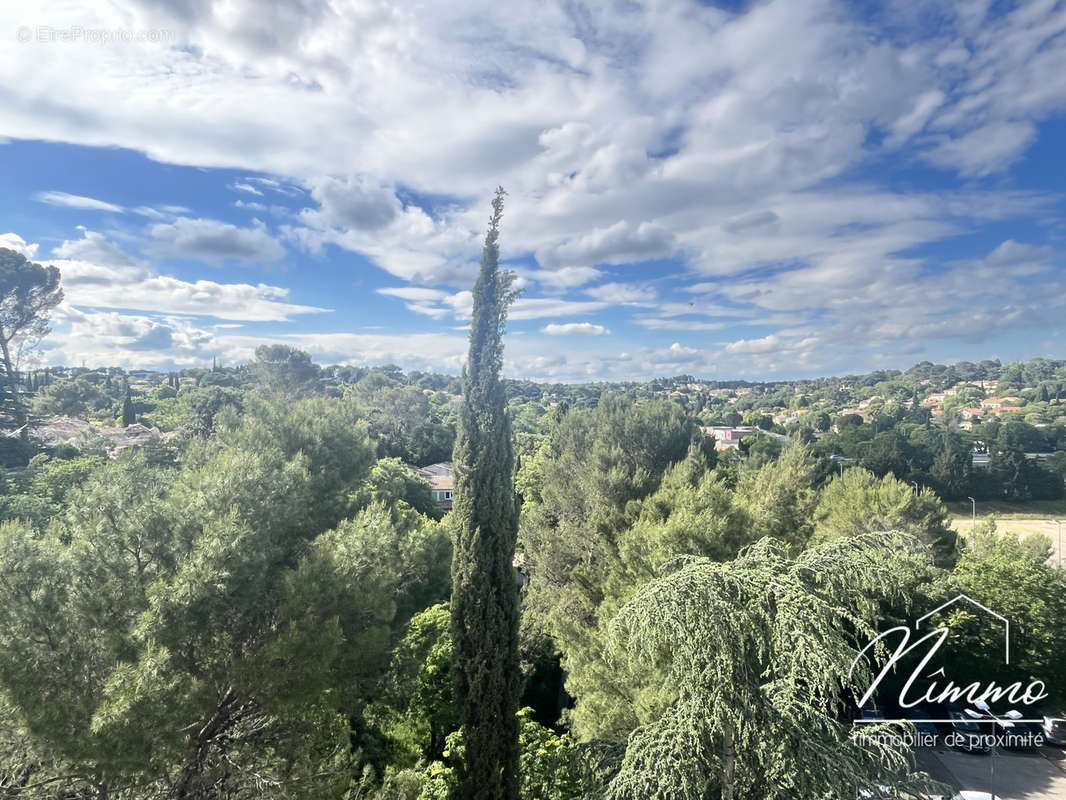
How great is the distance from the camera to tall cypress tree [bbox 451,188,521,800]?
26.0 feet

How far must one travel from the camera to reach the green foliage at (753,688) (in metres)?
4.45

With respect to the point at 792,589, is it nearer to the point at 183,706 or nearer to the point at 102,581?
the point at 183,706

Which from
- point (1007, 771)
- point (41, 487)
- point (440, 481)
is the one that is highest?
point (41, 487)

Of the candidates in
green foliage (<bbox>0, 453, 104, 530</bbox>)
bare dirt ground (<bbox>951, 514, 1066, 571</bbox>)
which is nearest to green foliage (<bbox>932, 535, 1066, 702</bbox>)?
green foliage (<bbox>0, 453, 104, 530</bbox>)

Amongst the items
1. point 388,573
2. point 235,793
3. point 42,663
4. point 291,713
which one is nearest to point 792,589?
point 388,573

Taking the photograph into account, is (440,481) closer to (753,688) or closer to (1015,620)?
(1015,620)

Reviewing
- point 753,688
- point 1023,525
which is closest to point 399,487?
point 753,688

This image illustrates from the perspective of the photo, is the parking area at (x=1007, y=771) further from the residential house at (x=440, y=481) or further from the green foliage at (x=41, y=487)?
the green foliage at (x=41, y=487)

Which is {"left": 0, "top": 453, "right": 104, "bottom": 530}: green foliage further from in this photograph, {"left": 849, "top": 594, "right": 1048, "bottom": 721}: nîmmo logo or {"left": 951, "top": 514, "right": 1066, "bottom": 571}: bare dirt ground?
{"left": 951, "top": 514, "right": 1066, "bottom": 571}: bare dirt ground

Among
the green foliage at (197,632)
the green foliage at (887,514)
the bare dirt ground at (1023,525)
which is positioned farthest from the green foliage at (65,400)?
the bare dirt ground at (1023,525)

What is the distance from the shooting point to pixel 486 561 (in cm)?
833

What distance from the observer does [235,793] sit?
6.54 metres

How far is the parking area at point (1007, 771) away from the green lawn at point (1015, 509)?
131ft

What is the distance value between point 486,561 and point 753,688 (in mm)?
4632
